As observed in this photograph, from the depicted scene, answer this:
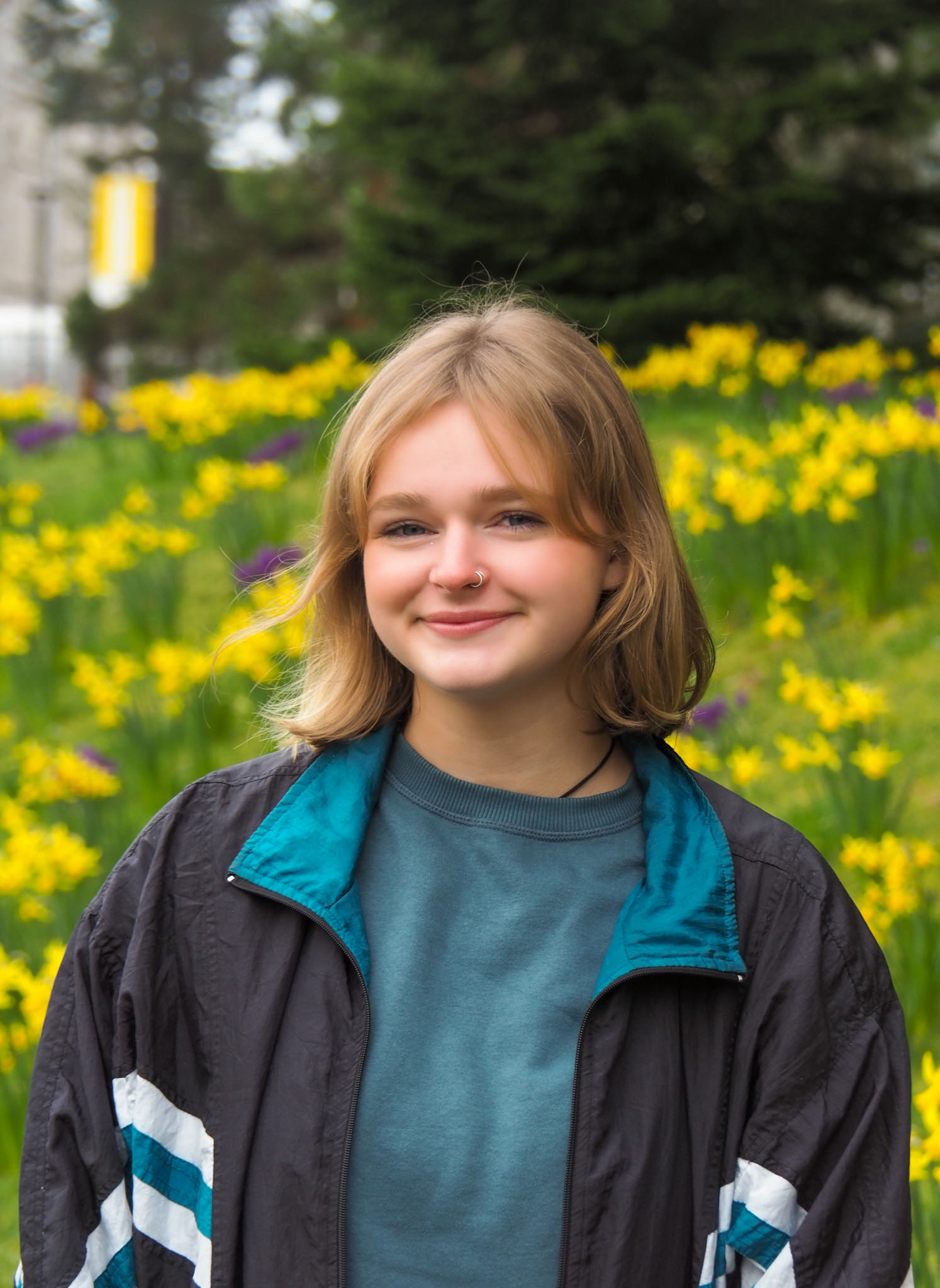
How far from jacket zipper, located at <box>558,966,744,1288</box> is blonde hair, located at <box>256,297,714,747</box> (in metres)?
0.31

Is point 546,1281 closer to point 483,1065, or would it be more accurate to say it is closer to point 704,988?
point 483,1065

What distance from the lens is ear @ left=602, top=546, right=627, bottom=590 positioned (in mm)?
1408

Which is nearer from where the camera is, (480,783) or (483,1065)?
(483,1065)

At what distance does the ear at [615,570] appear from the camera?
1.41 m

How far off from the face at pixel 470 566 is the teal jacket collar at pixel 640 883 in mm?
166

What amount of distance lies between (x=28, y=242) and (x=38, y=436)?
30633 mm

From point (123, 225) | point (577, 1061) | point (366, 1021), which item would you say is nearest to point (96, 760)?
point (366, 1021)

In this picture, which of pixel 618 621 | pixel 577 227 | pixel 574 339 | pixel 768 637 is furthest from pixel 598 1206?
pixel 577 227

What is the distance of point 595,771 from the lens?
141cm

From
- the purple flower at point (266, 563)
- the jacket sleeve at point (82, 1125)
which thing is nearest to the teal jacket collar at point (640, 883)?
the jacket sleeve at point (82, 1125)

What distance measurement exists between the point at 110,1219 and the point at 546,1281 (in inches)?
16.7

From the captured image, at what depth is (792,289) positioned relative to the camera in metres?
7.50

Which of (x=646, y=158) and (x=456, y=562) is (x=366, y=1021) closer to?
(x=456, y=562)

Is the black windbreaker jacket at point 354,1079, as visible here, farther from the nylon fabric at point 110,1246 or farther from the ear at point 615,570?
the ear at point 615,570
